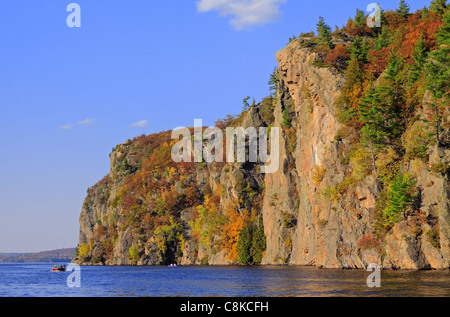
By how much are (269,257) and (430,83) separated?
2287 inches

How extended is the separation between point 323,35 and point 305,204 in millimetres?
35197

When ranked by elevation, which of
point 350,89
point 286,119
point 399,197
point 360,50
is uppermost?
point 360,50

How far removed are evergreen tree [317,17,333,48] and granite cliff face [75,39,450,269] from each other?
158 inches

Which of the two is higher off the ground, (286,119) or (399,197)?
(286,119)

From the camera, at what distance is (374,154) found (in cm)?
8662

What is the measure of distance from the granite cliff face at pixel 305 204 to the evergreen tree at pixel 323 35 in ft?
13.2

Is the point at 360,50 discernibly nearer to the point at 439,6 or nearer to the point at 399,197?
the point at 439,6

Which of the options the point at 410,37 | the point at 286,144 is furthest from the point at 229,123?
the point at 410,37

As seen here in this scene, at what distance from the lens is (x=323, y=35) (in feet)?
375

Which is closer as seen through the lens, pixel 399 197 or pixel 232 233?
pixel 399 197

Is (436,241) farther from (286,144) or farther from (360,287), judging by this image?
(286,144)

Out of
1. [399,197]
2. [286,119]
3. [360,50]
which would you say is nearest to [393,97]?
[399,197]

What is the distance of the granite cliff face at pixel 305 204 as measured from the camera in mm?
70375
